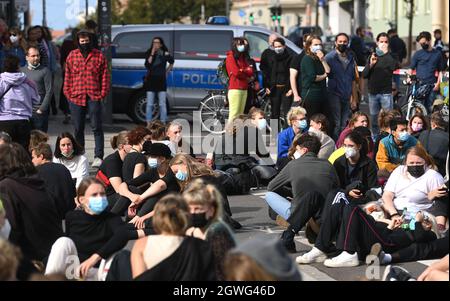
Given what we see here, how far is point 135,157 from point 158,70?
28.2ft

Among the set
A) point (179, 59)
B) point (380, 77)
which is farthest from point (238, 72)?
point (179, 59)

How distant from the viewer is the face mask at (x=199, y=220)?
769 centimetres

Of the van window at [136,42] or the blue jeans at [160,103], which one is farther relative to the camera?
the van window at [136,42]

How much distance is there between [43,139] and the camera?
11.6m

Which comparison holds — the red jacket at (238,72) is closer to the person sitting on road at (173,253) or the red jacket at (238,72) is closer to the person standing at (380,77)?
the person standing at (380,77)

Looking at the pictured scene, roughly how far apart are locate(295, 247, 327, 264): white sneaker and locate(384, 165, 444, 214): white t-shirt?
1.11 m

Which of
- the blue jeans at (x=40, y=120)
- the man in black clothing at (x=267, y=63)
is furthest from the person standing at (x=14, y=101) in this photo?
the man in black clothing at (x=267, y=63)

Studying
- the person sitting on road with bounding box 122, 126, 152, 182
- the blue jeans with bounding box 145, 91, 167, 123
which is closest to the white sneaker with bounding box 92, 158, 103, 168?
the person sitting on road with bounding box 122, 126, 152, 182

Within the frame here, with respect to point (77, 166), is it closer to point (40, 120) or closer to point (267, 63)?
point (40, 120)

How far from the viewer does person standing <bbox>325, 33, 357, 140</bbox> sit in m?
16.9

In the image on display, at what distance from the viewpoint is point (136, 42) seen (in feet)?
73.4
